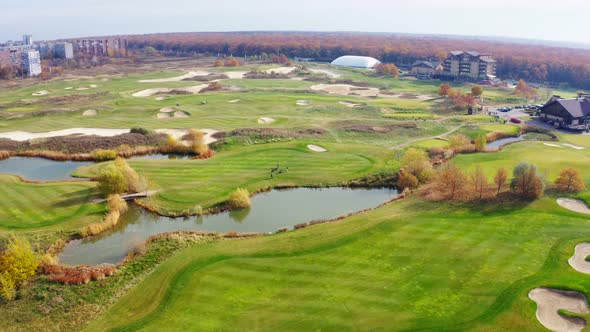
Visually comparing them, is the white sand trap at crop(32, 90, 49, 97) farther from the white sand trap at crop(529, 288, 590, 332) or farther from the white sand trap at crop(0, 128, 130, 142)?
the white sand trap at crop(529, 288, 590, 332)

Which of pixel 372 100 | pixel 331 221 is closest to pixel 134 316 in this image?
pixel 331 221

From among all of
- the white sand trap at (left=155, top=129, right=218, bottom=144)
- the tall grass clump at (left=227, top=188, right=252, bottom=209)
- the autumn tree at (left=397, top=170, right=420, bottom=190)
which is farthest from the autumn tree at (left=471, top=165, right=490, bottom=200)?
the white sand trap at (left=155, top=129, right=218, bottom=144)

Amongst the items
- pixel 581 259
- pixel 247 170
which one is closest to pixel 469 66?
pixel 247 170

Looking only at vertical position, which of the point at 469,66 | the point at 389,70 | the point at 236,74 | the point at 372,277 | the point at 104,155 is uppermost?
the point at 469,66

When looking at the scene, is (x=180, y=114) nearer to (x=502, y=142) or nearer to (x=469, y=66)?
(x=502, y=142)

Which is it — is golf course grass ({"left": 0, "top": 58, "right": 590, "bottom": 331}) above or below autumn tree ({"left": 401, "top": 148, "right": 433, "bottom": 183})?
below

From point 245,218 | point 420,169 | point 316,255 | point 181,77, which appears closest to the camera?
point 316,255

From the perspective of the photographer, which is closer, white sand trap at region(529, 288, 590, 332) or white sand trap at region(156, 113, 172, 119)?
white sand trap at region(529, 288, 590, 332)

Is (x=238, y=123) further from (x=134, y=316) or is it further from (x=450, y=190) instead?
(x=134, y=316)
